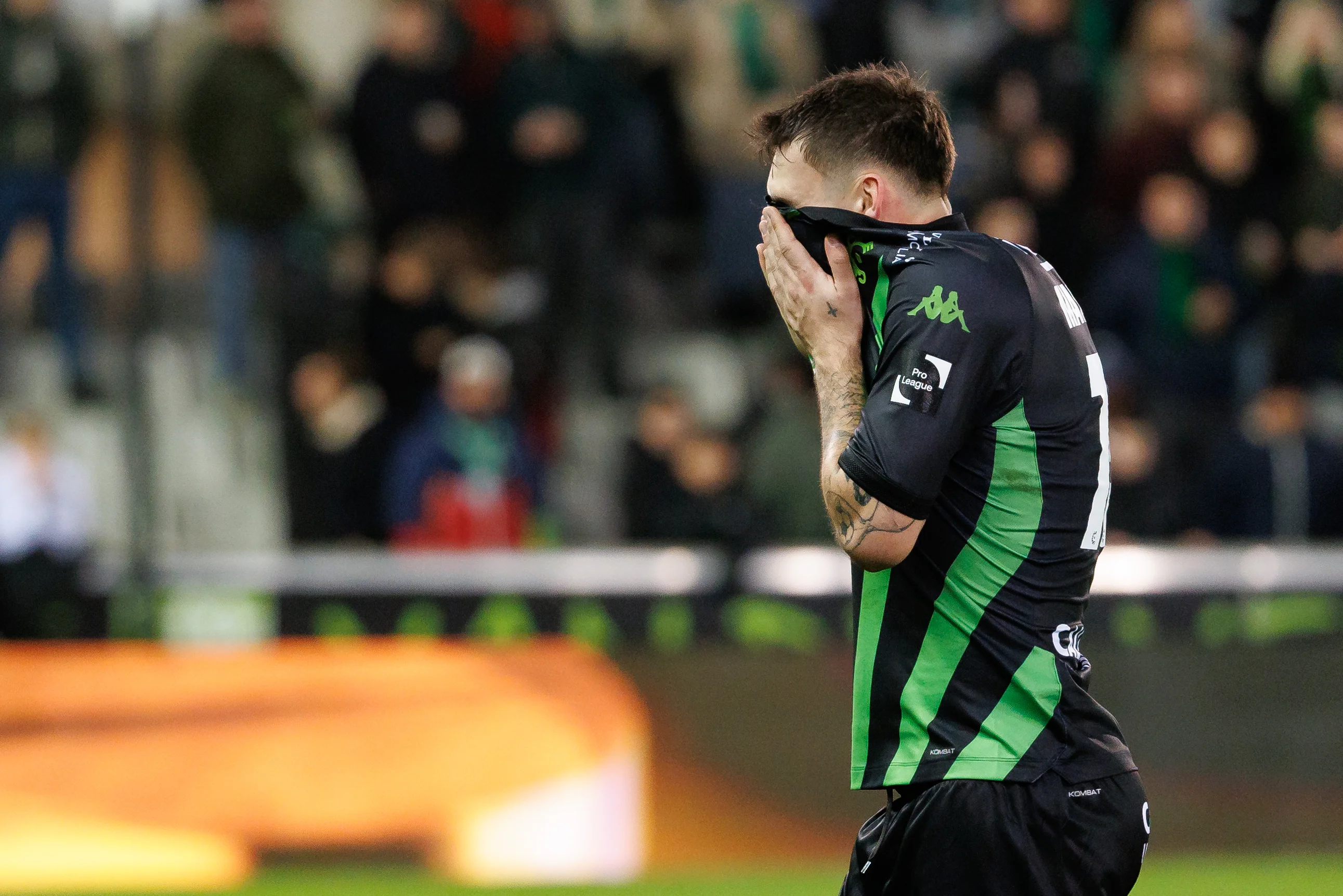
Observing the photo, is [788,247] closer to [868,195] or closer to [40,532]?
[868,195]

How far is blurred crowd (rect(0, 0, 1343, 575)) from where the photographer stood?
801 cm

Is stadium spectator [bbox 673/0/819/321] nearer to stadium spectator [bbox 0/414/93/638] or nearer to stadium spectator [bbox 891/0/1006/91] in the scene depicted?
stadium spectator [bbox 891/0/1006/91]

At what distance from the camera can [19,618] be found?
759 cm

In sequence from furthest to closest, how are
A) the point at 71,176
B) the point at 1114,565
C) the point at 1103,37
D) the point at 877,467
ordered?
the point at 1103,37, the point at 71,176, the point at 1114,565, the point at 877,467

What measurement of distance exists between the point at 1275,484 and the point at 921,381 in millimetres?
5908

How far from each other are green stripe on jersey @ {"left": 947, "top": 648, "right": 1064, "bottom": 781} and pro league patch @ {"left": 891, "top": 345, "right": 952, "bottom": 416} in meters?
0.45

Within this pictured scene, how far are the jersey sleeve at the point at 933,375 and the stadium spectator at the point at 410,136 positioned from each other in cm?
656

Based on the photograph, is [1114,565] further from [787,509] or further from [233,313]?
[233,313]

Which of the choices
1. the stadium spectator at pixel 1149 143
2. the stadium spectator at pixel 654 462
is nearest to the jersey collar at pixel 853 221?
the stadium spectator at pixel 654 462

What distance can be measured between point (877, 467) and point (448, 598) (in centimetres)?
527


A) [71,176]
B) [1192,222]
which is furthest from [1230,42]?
[71,176]

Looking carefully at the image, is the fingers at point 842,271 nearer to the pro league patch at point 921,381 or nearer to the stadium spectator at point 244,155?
the pro league patch at point 921,381

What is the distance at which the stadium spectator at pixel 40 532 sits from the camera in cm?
760

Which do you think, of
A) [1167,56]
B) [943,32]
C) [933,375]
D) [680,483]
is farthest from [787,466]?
[933,375]
